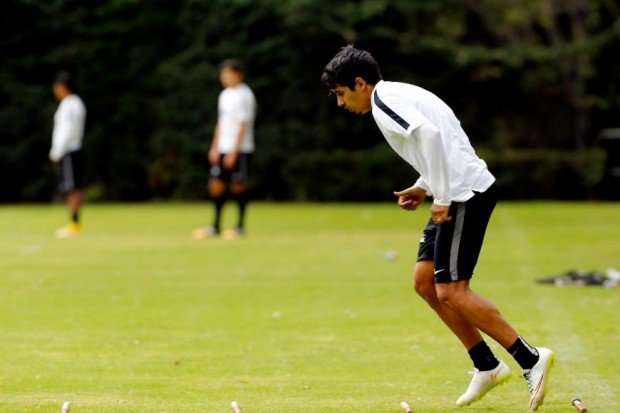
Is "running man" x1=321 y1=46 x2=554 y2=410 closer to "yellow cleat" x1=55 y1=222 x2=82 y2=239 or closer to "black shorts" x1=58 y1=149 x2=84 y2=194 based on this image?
"yellow cleat" x1=55 y1=222 x2=82 y2=239

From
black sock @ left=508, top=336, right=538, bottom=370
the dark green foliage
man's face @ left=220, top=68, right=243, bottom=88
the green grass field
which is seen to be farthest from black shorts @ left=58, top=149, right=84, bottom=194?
black sock @ left=508, top=336, right=538, bottom=370

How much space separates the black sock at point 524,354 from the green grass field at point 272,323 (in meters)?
0.26

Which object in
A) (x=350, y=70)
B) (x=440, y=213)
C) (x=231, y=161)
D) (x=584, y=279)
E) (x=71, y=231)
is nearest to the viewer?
(x=440, y=213)

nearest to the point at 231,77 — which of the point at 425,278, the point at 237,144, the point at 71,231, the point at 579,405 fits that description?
the point at 237,144

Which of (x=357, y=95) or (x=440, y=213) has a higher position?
(x=357, y=95)

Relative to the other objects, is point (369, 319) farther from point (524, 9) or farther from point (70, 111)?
point (524, 9)

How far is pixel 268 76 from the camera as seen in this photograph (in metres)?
32.9

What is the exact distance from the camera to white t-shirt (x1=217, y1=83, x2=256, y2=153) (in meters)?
19.3

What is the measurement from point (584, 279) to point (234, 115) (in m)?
7.12

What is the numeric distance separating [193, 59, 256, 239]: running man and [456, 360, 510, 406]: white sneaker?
39.4ft

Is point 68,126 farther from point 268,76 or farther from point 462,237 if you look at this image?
point 462,237

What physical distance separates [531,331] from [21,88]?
24539 mm

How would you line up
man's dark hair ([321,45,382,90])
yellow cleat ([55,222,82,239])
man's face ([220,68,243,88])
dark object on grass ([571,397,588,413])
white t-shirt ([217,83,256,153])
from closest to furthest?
dark object on grass ([571,397,588,413])
man's dark hair ([321,45,382,90])
man's face ([220,68,243,88])
white t-shirt ([217,83,256,153])
yellow cleat ([55,222,82,239])

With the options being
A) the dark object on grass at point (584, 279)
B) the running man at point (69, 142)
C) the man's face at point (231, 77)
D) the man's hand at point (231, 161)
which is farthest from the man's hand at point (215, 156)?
the dark object on grass at point (584, 279)
